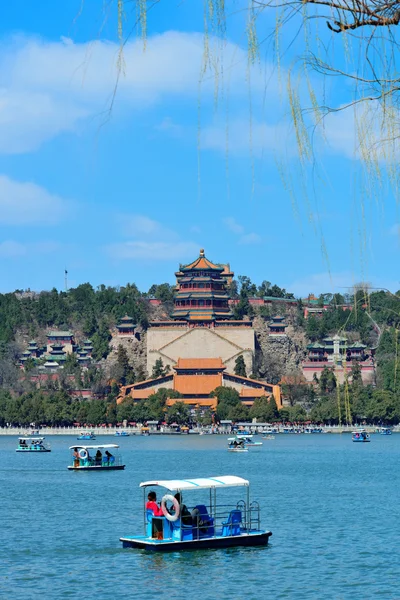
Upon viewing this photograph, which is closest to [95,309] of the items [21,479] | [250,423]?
[250,423]

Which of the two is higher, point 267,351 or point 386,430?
point 267,351

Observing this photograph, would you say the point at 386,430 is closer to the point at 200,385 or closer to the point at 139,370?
the point at 200,385

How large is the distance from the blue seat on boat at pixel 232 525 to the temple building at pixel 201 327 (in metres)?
120

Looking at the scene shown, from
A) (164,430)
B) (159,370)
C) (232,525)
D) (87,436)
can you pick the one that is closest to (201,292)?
(159,370)

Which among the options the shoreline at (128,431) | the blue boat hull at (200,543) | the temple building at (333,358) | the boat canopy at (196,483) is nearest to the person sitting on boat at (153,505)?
the blue boat hull at (200,543)

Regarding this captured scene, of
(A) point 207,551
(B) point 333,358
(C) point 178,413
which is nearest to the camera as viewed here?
(A) point 207,551

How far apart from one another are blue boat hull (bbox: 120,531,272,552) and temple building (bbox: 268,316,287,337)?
444ft

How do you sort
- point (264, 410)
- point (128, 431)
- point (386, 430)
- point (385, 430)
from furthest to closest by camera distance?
point (128, 431), point (385, 430), point (386, 430), point (264, 410)

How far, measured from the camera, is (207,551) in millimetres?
34500

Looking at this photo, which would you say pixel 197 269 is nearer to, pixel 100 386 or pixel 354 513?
pixel 100 386

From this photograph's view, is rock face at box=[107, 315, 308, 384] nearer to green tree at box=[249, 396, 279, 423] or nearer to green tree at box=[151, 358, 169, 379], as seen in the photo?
green tree at box=[151, 358, 169, 379]

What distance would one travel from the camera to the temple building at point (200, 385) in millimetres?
147000

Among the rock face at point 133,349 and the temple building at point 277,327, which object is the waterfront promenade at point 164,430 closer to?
the rock face at point 133,349

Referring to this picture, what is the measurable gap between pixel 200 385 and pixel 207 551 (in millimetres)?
113801
